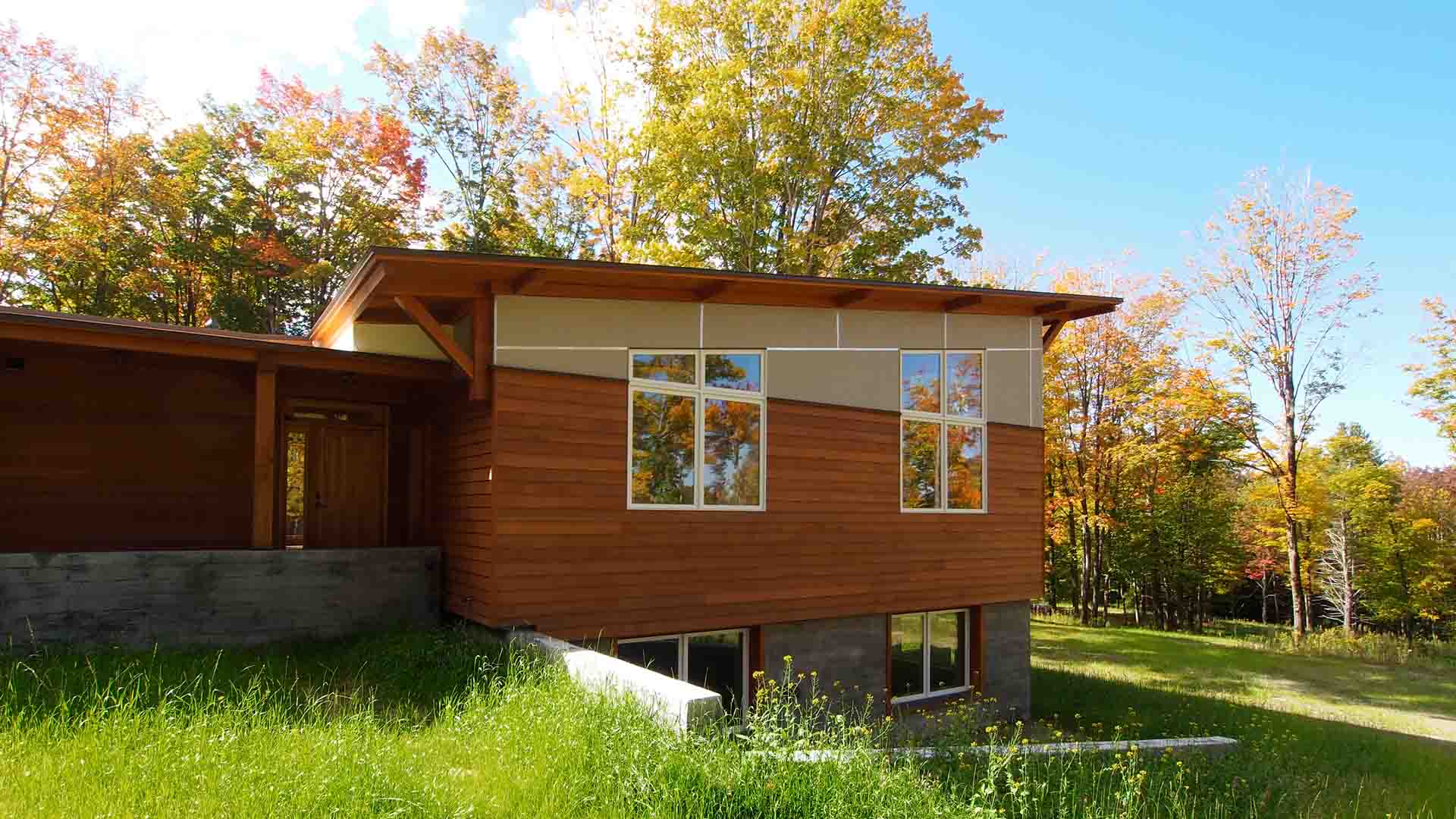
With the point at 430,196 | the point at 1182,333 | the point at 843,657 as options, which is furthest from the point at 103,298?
the point at 1182,333

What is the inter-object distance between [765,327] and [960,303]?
2.73 meters

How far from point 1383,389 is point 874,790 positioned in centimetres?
2707

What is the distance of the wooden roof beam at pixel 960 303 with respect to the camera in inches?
423

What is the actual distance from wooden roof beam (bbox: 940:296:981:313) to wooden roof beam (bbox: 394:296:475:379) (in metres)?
5.69

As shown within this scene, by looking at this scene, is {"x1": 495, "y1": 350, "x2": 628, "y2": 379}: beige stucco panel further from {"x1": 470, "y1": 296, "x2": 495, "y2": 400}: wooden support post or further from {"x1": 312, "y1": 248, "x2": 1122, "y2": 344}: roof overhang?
{"x1": 312, "y1": 248, "x2": 1122, "y2": 344}: roof overhang

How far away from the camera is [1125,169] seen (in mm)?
27641

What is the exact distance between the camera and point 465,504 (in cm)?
855

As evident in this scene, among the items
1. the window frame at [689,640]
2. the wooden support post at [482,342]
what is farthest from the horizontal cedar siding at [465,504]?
the window frame at [689,640]

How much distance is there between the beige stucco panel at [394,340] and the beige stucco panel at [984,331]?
5.95m

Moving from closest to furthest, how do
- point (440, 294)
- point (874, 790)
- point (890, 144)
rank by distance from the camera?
point (874, 790)
point (440, 294)
point (890, 144)

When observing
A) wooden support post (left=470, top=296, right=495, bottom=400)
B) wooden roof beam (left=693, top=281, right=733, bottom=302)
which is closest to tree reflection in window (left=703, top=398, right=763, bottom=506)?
wooden roof beam (left=693, top=281, right=733, bottom=302)

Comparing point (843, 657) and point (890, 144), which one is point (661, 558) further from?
point (890, 144)

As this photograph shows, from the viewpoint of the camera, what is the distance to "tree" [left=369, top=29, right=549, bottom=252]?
931 inches

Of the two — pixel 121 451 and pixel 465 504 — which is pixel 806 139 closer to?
pixel 465 504
